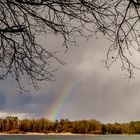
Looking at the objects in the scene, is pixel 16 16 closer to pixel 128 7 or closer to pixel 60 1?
pixel 60 1

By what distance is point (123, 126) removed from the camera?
190m

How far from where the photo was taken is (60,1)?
3.87 metres

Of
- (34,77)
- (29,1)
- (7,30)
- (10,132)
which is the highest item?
(10,132)

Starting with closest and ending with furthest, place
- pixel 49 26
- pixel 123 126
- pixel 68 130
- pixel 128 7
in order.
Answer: pixel 128 7 < pixel 49 26 < pixel 68 130 < pixel 123 126

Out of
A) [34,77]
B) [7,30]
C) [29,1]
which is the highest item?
[29,1]

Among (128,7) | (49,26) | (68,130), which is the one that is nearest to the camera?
(128,7)

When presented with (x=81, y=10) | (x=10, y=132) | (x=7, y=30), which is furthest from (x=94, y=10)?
(x=10, y=132)

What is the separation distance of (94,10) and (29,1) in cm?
67

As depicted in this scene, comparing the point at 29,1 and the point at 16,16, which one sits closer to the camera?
the point at 29,1

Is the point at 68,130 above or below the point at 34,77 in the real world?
above

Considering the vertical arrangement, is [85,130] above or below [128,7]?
above

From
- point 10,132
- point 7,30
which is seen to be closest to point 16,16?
point 7,30

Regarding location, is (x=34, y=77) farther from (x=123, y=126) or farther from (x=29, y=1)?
(x=123, y=126)

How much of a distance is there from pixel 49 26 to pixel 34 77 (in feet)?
1.98
